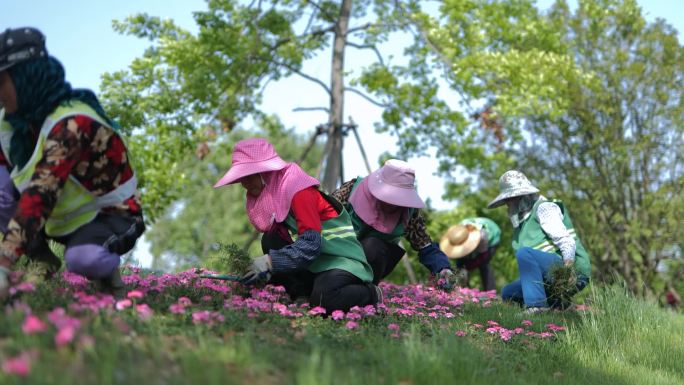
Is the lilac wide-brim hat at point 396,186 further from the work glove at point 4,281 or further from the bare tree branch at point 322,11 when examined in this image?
the bare tree branch at point 322,11

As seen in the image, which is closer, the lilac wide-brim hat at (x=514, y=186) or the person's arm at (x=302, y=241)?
the person's arm at (x=302, y=241)

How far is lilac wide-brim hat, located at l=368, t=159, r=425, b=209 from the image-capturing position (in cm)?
557

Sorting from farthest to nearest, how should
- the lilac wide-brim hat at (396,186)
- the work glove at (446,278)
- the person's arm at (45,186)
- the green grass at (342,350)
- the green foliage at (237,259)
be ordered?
the work glove at (446,278), the lilac wide-brim hat at (396,186), the green foliage at (237,259), the person's arm at (45,186), the green grass at (342,350)

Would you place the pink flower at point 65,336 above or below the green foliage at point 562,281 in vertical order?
above

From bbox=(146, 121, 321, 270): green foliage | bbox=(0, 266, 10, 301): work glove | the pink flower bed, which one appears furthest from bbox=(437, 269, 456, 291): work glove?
bbox=(146, 121, 321, 270): green foliage

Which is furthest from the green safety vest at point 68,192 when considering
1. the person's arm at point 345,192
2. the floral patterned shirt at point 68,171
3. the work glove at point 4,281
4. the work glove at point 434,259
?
the work glove at point 434,259

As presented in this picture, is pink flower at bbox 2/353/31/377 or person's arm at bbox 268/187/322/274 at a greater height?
person's arm at bbox 268/187/322/274

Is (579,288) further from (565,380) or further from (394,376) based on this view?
(394,376)

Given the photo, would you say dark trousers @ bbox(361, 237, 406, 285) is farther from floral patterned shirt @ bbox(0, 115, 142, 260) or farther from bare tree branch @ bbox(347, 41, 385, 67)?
bare tree branch @ bbox(347, 41, 385, 67)

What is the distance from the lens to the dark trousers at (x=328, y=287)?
4809 millimetres

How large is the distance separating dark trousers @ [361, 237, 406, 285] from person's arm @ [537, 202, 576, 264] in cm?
127

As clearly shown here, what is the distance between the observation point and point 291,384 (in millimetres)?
2787

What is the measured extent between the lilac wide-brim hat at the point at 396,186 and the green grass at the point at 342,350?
2.90 ft

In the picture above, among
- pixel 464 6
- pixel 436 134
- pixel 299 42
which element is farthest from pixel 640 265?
pixel 299 42
